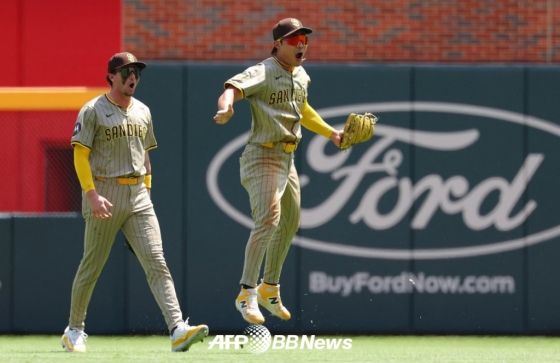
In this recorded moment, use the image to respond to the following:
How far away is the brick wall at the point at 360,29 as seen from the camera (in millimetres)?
10211

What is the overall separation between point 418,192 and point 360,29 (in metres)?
1.58

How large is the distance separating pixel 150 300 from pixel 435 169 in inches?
107

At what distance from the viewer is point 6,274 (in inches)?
387

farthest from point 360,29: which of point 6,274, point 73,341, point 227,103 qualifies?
point 73,341

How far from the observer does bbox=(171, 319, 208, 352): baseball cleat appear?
6879 mm

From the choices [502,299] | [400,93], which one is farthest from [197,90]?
[502,299]

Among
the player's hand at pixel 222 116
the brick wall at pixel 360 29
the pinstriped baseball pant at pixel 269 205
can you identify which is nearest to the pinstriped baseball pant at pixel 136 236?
the pinstriped baseball pant at pixel 269 205

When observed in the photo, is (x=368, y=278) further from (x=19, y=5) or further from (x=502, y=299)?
(x=19, y=5)

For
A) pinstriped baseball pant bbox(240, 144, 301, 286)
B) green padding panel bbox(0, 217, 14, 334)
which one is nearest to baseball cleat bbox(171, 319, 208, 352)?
pinstriped baseball pant bbox(240, 144, 301, 286)

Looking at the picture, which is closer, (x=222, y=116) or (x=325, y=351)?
(x=222, y=116)

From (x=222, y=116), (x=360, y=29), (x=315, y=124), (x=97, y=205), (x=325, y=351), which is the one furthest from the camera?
(x=360, y=29)

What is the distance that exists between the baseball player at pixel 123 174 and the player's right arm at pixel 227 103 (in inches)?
25.5

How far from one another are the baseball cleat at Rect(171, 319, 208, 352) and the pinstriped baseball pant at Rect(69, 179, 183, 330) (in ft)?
0.17

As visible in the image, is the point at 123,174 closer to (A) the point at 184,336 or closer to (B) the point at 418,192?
(A) the point at 184,336
